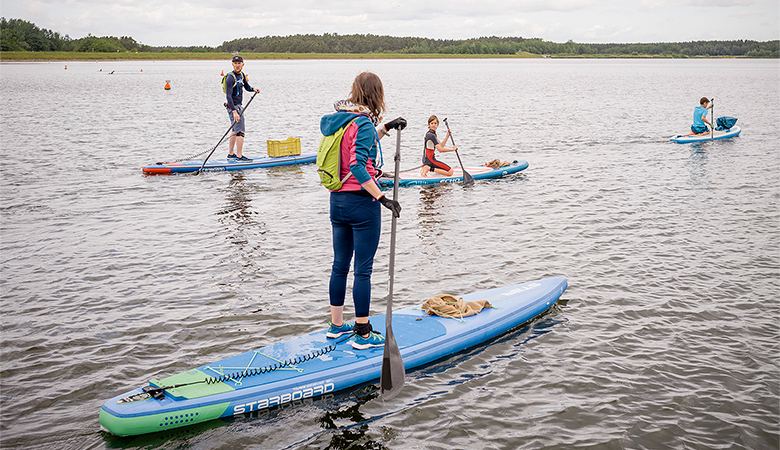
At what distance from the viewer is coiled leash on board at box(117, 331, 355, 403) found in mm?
4816

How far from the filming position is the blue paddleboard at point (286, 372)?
Answer: 473 cm

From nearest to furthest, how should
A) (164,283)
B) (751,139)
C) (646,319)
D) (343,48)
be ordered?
1. (646,319)
2. (164,283)
3. (751,139)
4. (343,48)

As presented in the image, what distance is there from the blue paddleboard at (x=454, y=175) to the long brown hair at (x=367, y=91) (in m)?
8.41

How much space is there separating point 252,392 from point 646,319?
200 inches

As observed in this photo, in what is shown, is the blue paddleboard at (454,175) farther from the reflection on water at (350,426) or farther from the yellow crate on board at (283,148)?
the reflection on water at (350,426)

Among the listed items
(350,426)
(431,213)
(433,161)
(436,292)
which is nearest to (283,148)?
(433,161)

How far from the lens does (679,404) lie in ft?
18.0

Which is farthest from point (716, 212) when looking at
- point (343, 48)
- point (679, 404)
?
point (343, 48)

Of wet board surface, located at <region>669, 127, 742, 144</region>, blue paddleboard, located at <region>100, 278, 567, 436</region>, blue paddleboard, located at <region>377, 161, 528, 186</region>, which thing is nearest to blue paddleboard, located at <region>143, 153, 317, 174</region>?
blue paddleboard, located at <region>377, 161, 528, 186</region>

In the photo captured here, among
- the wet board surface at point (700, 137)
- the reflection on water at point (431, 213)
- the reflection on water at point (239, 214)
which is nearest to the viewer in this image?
the reflection on water at point (431, 213)

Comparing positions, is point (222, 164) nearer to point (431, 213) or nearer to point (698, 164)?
point (431, 213)

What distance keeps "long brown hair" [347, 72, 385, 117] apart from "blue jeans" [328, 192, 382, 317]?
0.86 metres

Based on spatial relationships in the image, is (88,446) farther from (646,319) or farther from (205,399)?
(646,319)

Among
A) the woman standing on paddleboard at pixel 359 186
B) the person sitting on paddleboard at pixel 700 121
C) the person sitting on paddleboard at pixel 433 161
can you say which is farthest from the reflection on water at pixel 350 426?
the person sitting on paddleboard at pixel 700 121
